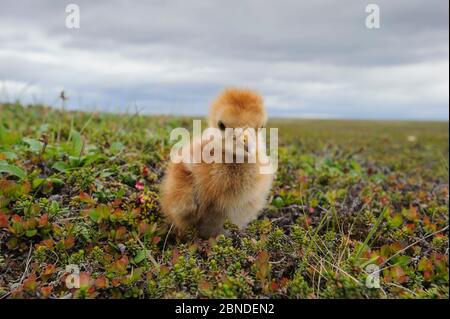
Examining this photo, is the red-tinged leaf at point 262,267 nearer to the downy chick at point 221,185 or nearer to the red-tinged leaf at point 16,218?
the downy chick at point 221,185

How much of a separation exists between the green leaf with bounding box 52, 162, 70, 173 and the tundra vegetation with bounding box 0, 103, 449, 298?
13 millimetres

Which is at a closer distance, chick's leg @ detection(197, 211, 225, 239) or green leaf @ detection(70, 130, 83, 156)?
chick's leg @ detection(197, 211, 225, 239)

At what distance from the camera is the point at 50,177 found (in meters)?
4.32

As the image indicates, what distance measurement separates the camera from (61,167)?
4496 millimetres

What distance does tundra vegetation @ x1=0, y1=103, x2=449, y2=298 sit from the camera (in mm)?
2834

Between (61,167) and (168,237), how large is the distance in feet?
4.65

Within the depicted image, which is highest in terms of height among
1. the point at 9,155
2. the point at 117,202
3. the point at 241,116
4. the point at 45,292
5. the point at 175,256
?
the point at 241,116

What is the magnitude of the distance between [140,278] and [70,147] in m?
2.36

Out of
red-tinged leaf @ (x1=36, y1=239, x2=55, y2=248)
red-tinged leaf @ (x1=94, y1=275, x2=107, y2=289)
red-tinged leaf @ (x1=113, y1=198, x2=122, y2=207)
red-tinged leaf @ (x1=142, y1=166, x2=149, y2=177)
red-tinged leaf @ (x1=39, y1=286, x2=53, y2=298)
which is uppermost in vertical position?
red-tinged leaf @ (x1=142, y1=166, x2=149, y2=177)

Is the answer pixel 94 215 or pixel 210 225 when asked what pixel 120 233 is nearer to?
pixel 94 215

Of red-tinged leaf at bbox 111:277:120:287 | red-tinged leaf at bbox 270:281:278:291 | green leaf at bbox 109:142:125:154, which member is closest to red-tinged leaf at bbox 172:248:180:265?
red-tinged leaf at bbox 111:277:120:287

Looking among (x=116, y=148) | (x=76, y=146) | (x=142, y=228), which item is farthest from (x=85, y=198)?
(x=116, y=148)

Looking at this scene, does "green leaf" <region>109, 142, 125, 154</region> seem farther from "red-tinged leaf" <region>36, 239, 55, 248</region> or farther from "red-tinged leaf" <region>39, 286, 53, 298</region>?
"red-tinged leaf" <region>39, 286, 53, 298</region>
